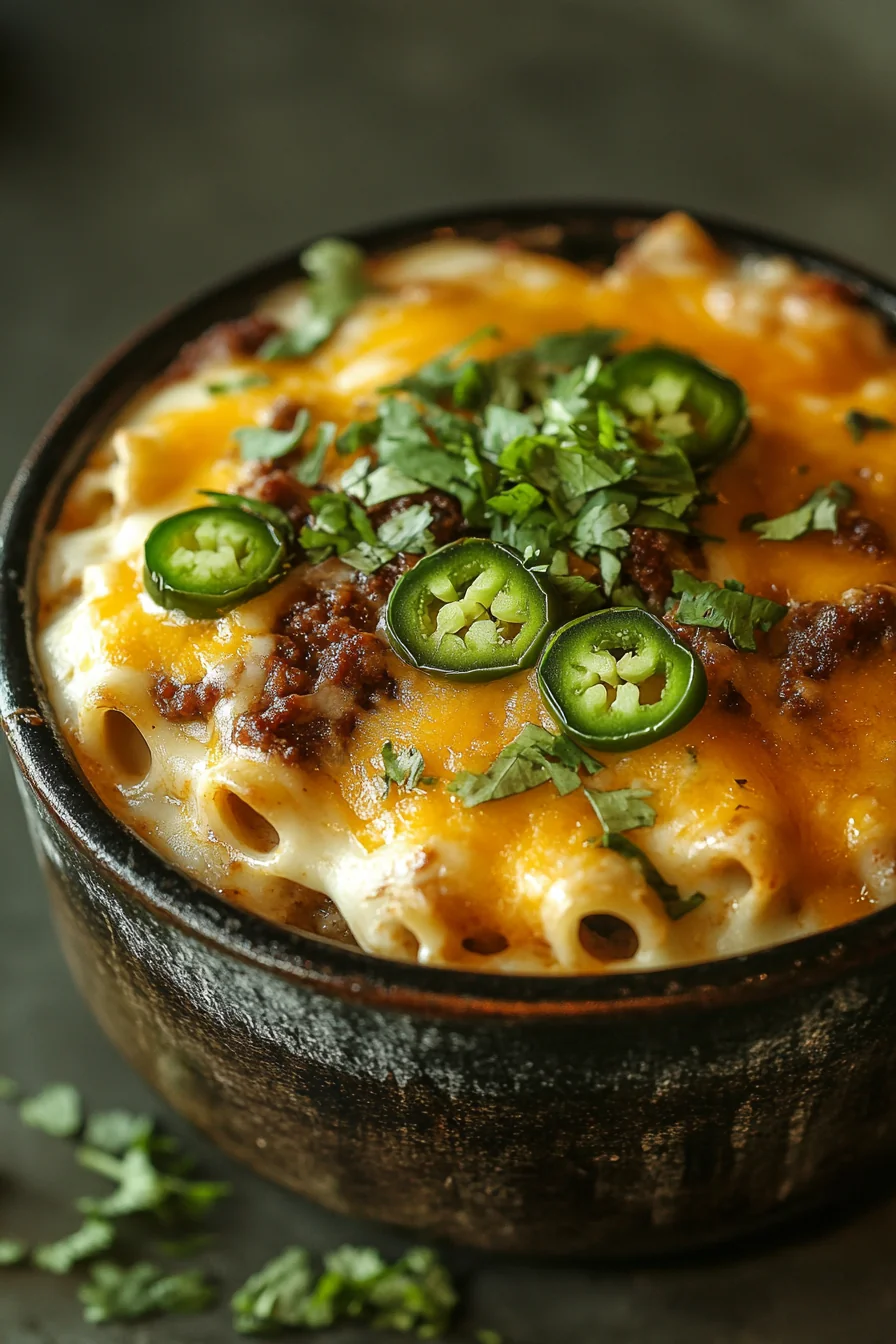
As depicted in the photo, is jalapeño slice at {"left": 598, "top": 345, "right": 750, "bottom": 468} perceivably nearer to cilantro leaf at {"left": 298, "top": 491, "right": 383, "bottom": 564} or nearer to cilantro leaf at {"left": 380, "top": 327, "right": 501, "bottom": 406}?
cilantro leaf at {"left": 380, "top": 327, "right": 501, "bottom": 406}

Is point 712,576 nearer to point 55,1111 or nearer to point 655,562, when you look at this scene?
point 655,562

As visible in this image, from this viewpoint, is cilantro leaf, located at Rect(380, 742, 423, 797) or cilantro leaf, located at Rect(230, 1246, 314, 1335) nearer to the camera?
cilantro leaf, located at Rect(380, 742, 423, 797)

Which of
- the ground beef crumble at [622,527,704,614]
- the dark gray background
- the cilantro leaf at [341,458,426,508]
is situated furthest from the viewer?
the dark gray background

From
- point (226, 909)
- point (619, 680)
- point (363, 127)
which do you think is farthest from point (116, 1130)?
point (363, 127)

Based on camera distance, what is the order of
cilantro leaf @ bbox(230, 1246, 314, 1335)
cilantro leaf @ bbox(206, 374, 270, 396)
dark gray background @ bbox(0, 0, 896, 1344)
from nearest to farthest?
cilantro leaf @ bbox(230, 1246, 314, 1335) → cilantro leaf @ bbox(206, 374, 270, 396) → dark gray background @ bbox(0, 0, 896, 1344)

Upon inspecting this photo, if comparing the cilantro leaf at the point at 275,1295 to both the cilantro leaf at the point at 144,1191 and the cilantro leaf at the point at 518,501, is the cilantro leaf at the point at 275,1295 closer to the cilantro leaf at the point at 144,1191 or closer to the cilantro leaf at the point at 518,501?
the cilantro leaf at the point at 144,1191

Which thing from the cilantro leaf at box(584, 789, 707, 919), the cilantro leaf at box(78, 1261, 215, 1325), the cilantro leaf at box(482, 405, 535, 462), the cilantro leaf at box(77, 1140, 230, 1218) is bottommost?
the cilantro leaf at box(78, 1261, 215, 1325)

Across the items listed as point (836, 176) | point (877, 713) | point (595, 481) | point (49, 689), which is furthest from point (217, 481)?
point (836, 176)

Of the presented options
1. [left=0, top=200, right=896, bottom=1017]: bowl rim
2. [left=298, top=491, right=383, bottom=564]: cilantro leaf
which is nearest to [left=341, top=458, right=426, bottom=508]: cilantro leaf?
[left=298, top=491, right=383, bottom=564]: cilantro leaf
